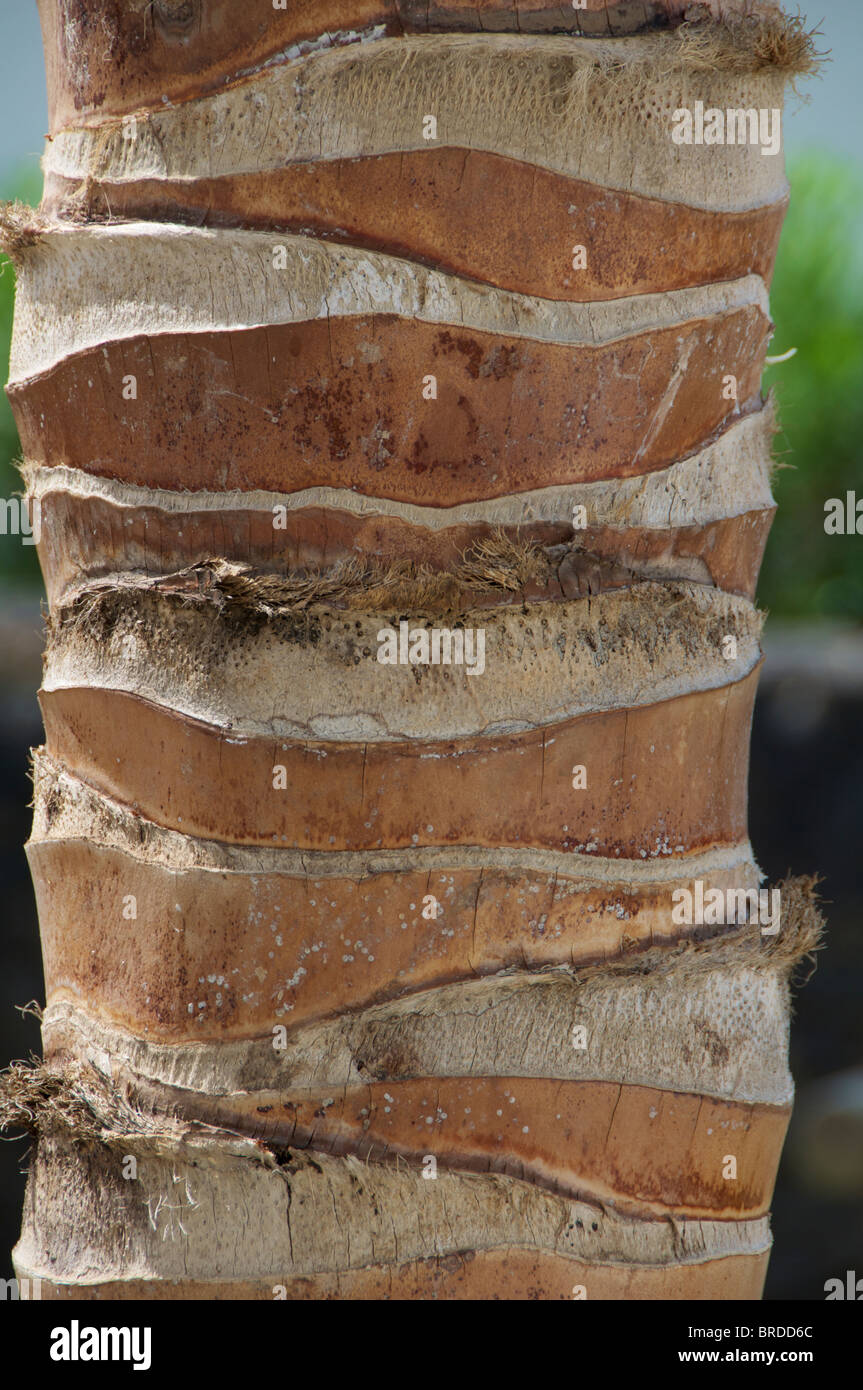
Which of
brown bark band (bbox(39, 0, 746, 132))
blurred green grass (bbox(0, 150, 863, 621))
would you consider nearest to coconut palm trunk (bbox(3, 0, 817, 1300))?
brown bark band (bbox(39, 0, 746, 132))

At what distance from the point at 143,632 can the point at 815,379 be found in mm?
18714

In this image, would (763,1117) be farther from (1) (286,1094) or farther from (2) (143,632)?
(2) (143,632)

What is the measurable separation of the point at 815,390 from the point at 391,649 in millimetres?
18508

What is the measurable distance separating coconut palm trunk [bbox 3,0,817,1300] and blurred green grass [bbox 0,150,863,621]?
17.3 metres

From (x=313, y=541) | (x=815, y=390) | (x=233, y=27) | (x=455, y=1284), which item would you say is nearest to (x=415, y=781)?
(x=313, y=541)

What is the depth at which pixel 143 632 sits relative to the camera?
167cm

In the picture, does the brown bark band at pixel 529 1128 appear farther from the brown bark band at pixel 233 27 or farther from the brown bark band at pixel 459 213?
the brown bark band at pixel 233 27

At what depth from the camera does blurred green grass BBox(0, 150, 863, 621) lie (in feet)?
60.7

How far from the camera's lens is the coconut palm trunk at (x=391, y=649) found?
158 centimetres

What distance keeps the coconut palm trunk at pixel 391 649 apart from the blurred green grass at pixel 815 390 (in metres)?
17.3

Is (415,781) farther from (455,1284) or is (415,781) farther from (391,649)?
(455,1284)

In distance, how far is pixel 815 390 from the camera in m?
18.5

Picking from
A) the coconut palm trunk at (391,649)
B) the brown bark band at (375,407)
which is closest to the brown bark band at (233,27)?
the coconut palm trunk at (391,649)
